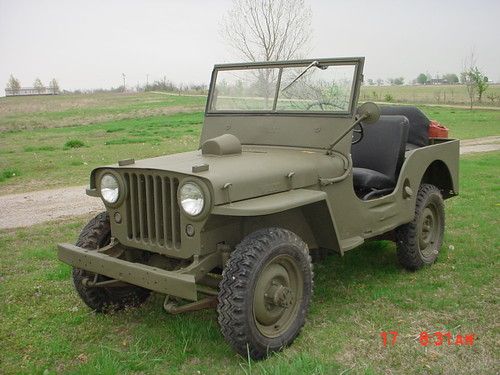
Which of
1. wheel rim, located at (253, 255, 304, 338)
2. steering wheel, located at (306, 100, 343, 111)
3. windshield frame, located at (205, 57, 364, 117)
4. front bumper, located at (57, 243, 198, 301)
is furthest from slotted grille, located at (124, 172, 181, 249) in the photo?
steering wheel, located at (306, 100, 343, 111)

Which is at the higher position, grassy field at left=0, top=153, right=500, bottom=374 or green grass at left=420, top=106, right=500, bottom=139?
green grass at left=420, top=106, right=500, bottom=139

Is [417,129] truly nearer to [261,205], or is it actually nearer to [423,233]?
[423,233]

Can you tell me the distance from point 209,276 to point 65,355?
105cm

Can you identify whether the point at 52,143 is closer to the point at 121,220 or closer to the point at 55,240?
the point at 55,240

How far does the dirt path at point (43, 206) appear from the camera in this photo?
775 cm

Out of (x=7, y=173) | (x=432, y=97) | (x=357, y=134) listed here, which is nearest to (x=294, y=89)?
(x=357, y=134)

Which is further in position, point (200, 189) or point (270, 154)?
point (270, 154)

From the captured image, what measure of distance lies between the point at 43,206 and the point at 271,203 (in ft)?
19.5

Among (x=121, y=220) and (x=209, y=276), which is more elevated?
(x=121, y=220)

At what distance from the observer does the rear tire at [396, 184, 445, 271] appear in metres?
5.15

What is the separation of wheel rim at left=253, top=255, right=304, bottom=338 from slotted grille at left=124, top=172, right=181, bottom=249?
60 centimetres

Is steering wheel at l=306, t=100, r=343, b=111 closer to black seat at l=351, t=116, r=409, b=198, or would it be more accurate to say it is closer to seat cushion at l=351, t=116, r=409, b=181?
black seat at l=351, t=116, r=409, b=198

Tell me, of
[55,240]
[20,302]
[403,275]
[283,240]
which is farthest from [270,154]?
[55,240]

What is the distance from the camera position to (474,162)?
1226 centimetres
